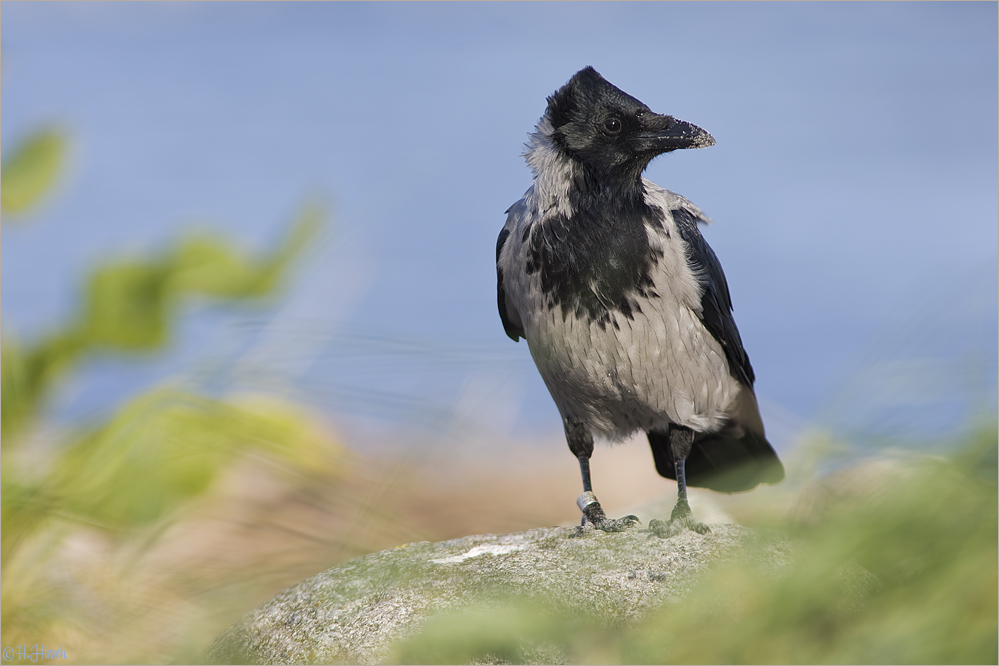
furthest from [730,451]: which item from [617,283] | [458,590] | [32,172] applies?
[32,172]

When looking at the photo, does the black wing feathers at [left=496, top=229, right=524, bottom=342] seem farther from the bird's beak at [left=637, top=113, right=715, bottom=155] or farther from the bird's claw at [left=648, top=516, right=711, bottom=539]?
the bird's claw at [left=648, top=516, right=711, bottom=539]

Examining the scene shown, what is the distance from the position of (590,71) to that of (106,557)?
2.34 metres

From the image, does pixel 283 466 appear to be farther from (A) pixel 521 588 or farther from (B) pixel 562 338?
(B) pixel 562 338

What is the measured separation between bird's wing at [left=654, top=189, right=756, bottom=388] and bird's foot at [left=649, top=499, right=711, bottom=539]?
29.2 inches

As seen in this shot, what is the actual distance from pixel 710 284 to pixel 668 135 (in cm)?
64

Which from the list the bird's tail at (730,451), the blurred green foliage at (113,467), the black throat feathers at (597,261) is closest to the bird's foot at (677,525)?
the bird's tail at (730,451)

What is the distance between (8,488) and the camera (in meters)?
2.03

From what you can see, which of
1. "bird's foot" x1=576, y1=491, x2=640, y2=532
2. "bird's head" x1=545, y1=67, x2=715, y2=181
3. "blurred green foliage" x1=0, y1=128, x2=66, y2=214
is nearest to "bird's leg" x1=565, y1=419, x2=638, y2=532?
"bird's foot" x1=576, y1=491, x2=640, y2=532

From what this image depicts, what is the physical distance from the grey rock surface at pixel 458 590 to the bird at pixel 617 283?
22 centimetres

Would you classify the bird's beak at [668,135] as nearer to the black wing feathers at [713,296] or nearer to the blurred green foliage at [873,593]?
the black wing feathers at [713,296]

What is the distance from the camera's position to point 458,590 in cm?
263

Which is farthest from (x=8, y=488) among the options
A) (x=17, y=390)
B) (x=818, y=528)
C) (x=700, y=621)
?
(x=818, y=528)

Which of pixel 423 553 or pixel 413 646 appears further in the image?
pixel 423 553

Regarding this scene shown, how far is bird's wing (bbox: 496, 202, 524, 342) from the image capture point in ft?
11.2
